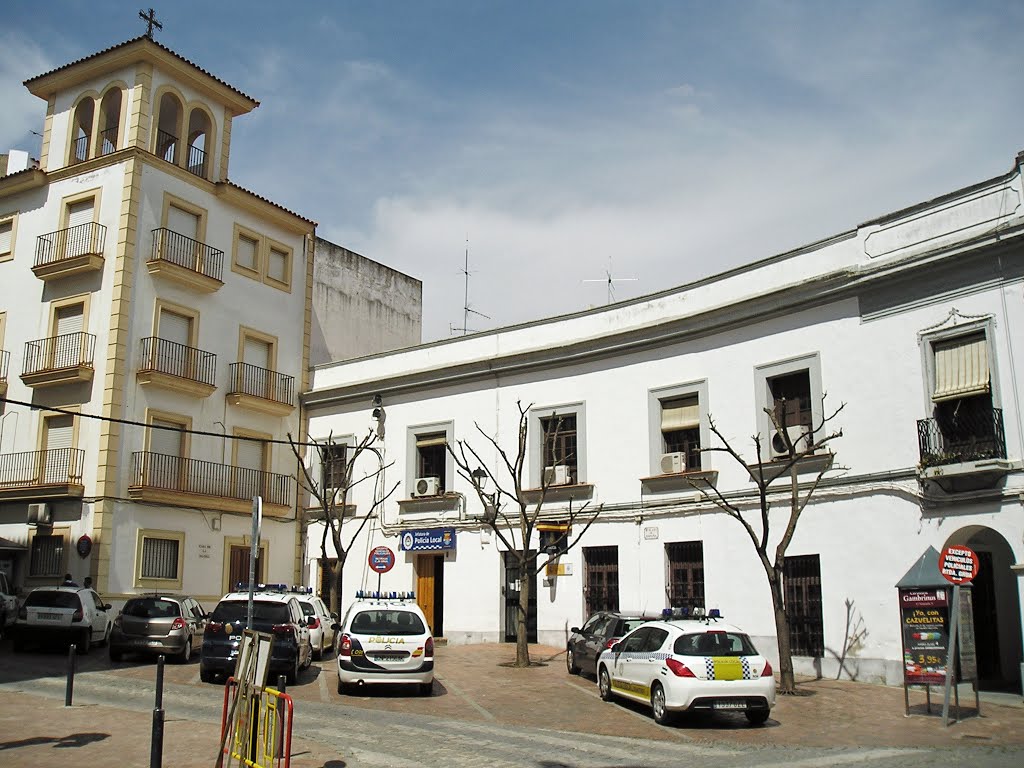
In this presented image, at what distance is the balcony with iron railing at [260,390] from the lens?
30.1m

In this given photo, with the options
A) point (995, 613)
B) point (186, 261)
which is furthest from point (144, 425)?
point (995, 613)

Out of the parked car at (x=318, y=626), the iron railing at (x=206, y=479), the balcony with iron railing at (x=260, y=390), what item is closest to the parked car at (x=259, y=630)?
the parked car at (x=318, y=626)

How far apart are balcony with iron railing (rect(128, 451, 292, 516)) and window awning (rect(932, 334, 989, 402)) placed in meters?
19.3

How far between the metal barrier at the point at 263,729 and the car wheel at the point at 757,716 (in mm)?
7560

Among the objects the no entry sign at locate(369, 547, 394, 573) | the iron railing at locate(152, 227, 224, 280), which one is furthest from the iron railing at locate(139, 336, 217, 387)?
the no entry sign at locate(369, 547, 394, 573)

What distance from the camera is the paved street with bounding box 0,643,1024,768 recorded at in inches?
454

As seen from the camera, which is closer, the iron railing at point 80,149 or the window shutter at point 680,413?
A: the window shutter at point 680,413

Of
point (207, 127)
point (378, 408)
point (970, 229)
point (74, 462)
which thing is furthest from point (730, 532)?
point (207, 127)

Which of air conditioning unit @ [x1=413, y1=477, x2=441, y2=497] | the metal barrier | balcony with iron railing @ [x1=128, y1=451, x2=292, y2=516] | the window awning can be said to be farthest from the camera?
air conditioning unit @ [x1=413, y1=477, x2=441, y2=497]

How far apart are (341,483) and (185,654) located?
9.08m

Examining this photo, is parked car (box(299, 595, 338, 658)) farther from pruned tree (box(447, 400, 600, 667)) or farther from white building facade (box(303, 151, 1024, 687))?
white building facade (box(303, 151, 1024, 687))

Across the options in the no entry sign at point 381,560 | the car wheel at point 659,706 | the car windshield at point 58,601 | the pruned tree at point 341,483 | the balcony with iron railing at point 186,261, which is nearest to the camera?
the car wheel at point 659,706

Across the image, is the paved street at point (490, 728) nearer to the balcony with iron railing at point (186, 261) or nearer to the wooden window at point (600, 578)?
the wooden window at point (600, 578)

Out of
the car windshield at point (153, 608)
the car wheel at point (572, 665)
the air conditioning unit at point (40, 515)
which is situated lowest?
the car wheel at point (572, 665)
